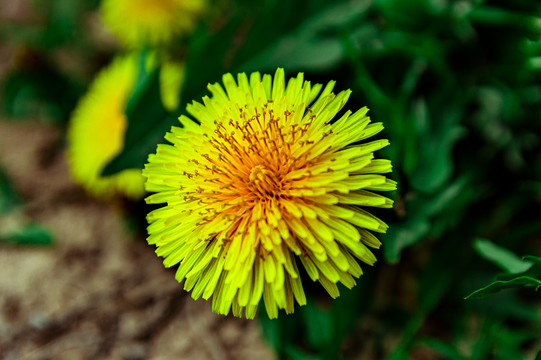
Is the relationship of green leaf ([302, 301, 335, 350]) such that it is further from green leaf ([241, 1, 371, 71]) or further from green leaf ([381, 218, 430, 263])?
green leaf ([241, 1, 371, 71])

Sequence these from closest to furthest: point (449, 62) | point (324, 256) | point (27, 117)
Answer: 1. point (324, 256)
2. point (449, 62)
3. point (27, 117)

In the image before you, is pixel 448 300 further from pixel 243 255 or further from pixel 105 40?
pixel 105 40

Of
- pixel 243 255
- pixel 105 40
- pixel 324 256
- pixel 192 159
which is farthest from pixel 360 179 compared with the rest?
pixel 105 40

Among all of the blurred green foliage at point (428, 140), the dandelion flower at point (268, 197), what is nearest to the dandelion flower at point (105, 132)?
the blurred green foliage at point (428, 140)

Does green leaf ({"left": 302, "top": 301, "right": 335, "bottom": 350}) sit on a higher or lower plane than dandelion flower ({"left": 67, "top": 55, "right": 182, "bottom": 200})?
lower

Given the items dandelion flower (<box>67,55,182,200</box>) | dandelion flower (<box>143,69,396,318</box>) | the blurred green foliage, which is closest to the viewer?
dandelion flower (<box>143,69,396,318</box>)

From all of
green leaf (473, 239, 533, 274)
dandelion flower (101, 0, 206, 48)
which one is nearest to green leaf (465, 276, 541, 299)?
green leaf (473, 239, 533, 274)
